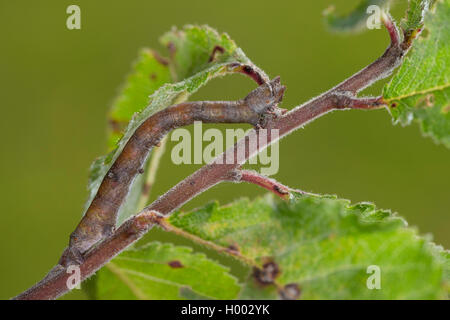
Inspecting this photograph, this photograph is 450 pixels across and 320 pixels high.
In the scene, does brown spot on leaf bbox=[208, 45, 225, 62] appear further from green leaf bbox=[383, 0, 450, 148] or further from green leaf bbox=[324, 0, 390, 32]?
green leaf bbox=[383, 0, 450, 148]

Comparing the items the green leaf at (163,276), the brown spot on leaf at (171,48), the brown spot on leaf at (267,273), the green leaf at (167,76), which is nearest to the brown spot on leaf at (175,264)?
the green leaf at (163,276)

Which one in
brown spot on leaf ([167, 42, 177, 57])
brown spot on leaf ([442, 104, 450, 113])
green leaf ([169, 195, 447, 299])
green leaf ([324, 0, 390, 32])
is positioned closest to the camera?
green leaf ([169, 195, 447, 299])

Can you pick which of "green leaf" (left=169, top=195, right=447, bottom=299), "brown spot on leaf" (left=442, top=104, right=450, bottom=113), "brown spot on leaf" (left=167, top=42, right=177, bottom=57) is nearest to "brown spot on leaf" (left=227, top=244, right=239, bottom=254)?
"green leaf" (left=169, top=195, right=447, bottom=299)

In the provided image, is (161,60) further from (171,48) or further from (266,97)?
(266,97)
